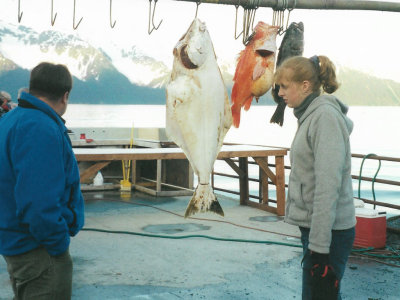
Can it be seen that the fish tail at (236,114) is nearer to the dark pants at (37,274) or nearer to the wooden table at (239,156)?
the dark pants at (37,274)

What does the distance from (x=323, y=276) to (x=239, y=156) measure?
5.75m

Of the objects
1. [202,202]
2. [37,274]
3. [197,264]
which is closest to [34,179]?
[37,274]

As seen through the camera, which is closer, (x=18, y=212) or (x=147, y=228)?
(x=18, y=212)

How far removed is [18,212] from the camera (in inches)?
84.4

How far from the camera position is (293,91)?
2469mm

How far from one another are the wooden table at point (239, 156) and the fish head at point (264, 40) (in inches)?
175

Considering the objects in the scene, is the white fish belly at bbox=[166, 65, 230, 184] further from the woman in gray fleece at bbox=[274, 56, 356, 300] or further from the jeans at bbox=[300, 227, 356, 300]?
the jeans at bbox=[300, 227, 356, 300]

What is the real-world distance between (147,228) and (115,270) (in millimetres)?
2060

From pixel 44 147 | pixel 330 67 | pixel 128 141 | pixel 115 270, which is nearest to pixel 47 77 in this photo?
pixel 44 147

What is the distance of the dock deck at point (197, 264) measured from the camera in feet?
14.6

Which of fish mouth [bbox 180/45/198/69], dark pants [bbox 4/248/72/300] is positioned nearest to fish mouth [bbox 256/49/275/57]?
fish mouth [bbox 180/45/198/69]

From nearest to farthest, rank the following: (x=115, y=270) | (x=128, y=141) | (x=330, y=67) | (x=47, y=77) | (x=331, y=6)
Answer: (x=47, y=77), (x=330, y=67), (x=331, y=6), (x=115, y=270), (x=128, y=141)

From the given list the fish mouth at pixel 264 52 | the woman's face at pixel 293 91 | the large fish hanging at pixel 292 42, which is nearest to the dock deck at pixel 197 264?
the large fish hanging at pixel 292 42

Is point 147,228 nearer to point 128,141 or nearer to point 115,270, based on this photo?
point 115,270
